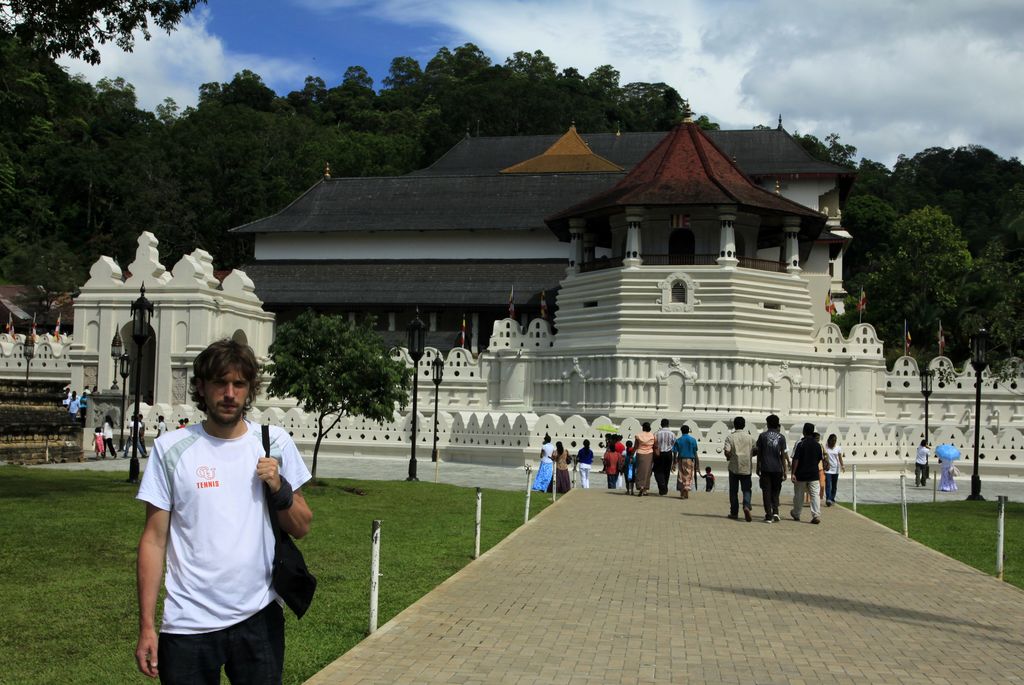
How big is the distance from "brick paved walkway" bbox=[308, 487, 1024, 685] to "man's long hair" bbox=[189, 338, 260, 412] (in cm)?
278

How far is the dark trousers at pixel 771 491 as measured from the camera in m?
19.1

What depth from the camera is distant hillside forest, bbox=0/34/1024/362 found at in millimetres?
59938

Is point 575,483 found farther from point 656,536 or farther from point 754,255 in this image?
point 754,255

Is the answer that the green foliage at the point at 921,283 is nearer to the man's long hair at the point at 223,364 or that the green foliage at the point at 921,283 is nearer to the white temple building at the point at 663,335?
the white temple building at the point at 663,335

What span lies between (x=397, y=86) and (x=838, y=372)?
92.0 m

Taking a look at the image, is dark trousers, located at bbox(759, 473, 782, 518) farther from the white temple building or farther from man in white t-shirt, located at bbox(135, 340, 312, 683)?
the white temple building

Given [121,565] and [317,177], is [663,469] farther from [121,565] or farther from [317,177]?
[317,177]

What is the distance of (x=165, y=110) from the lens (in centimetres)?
10750

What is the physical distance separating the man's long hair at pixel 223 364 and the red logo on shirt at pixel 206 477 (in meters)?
0.26

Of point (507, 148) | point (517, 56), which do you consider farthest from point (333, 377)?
point (517, 56)

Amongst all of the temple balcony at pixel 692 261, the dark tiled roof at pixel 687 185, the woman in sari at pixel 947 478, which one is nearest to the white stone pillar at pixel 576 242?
the dark tiled roof at pixel 687 185

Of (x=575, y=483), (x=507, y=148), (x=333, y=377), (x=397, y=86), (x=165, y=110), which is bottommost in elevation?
(x=575, y=483)

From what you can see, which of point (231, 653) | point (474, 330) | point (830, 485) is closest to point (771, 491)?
point (830, 485)

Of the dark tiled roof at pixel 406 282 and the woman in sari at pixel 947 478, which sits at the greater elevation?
the dark tiled roof at pixel 406 282
